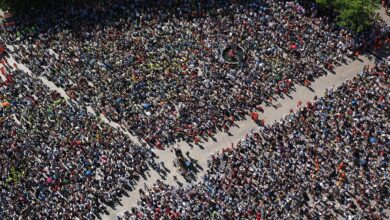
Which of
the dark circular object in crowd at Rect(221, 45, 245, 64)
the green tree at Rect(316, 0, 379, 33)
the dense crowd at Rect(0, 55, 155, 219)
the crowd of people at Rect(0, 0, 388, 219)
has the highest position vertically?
the green tree at Rect(316, 0, 379, 33)

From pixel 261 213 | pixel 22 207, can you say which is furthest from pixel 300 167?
pixel 22 207

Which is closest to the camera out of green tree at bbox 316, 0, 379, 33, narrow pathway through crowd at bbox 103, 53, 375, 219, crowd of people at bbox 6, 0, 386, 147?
narrow pathway through crowd at bbox 103, 53, 375, 219

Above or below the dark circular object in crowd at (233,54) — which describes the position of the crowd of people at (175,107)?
below

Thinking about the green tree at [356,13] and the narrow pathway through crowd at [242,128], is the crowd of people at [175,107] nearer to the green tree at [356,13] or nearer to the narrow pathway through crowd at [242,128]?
the narrow pathway through crowd at [242,128]

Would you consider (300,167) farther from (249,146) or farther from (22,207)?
(22,207)

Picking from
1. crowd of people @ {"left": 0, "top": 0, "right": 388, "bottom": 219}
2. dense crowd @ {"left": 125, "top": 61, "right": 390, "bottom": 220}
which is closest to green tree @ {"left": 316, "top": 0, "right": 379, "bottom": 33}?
crowd of people @ {"left": 0, "top": 0, "right": 388, "bottom": 219}

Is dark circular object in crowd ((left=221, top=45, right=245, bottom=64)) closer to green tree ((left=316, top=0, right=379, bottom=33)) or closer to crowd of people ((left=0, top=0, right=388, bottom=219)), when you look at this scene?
crowd of people ((left=0, top=0, right=388, bottom=219))

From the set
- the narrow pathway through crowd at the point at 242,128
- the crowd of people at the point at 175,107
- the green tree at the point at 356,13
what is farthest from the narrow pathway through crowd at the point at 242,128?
the green tree at the point at 356,13
